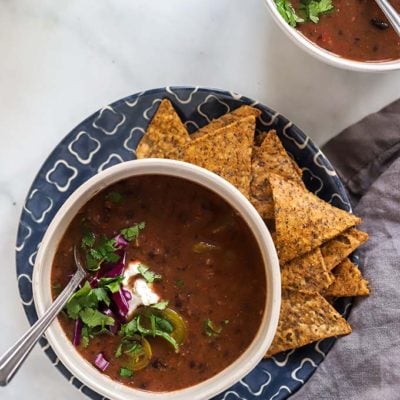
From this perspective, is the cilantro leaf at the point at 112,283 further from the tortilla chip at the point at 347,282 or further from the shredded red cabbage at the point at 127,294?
the tortilla chip at the point at 347,282

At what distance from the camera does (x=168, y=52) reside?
8.55 feet

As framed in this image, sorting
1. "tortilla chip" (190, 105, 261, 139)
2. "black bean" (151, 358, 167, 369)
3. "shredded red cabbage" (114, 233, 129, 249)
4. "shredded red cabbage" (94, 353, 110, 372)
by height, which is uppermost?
"tortilla chip" (190, 105, 261, 139)

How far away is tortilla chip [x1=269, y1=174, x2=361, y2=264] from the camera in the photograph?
2307 millimetres

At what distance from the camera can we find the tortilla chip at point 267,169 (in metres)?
2.39

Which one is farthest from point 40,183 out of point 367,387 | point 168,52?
point 367,387

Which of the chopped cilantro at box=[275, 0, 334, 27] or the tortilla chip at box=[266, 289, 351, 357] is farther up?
the chopped cilantro at box=[275, 0, 334, 27]

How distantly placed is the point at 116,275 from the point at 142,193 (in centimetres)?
25

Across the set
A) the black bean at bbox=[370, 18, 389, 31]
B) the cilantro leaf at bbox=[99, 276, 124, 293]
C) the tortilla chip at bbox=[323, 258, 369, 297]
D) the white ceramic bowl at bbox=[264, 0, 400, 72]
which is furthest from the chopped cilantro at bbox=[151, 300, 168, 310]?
the black bean at bbox=[370, 18, 389, 31]

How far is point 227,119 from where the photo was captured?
240 cm

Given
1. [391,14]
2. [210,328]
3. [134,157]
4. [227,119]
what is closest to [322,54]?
[391,14]

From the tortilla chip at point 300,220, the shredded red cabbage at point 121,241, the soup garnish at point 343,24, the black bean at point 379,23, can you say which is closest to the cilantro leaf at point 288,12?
the soup garnish at point 343,24

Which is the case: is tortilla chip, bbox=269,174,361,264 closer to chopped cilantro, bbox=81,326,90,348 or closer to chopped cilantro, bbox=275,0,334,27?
chopped cilantro, bbox=275,0,334,27

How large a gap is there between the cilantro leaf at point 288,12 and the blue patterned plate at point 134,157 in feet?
0.88

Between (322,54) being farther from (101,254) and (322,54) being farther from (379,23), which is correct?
(101,254)
